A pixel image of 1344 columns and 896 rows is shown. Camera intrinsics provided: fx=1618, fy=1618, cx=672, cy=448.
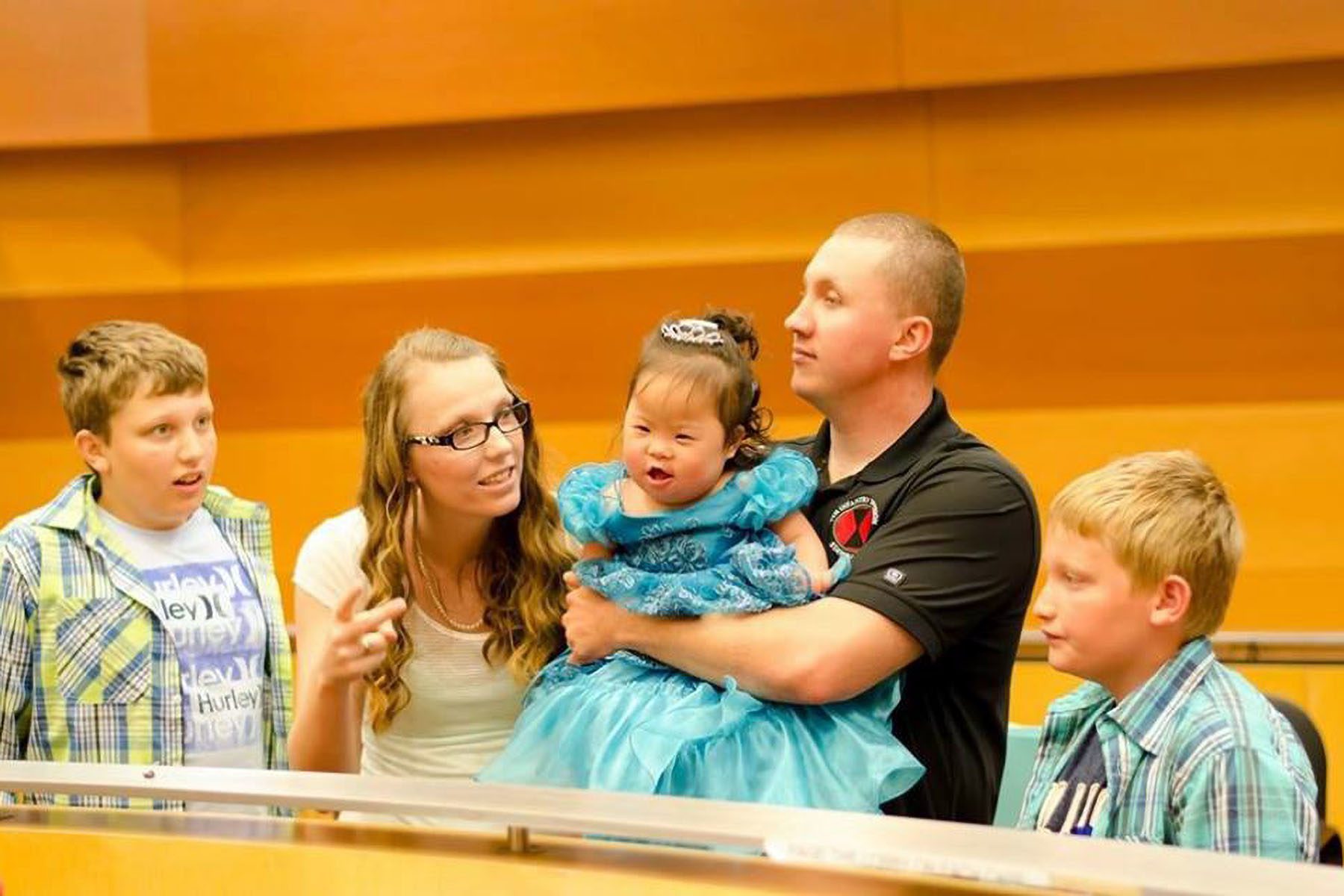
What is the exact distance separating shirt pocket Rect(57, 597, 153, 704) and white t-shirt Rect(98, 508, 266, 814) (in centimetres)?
7

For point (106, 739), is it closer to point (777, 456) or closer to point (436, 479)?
point (436, 479)

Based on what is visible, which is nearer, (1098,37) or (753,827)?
(753,827)

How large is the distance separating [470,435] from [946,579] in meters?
0.69

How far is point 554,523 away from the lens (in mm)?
2389

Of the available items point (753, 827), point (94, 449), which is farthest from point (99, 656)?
point (753, 827)

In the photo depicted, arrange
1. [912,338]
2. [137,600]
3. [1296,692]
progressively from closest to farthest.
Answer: [912,338]
[137,600]
[1296,692]

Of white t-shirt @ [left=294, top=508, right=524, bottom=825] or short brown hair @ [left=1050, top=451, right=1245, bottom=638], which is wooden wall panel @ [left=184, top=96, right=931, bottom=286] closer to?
white t-shirt @ [left=294, top=508, right=524, bottom=825]

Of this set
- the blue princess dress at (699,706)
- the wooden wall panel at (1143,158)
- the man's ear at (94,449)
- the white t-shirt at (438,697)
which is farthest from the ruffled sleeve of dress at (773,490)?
the wooden wall panel at (1143,158)

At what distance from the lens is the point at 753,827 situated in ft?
4.70

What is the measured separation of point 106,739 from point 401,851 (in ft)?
4.33

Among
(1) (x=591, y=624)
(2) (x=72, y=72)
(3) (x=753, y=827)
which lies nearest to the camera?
(3) (x=753, y=827)

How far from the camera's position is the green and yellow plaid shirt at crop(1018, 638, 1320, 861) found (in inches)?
66.7

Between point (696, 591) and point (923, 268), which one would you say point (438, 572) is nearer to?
point (696, 591)

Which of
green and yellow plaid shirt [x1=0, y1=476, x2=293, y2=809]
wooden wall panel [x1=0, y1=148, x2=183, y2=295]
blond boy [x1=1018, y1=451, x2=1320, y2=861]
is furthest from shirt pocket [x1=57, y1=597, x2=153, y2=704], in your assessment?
wooden wall panel [x1=0, y1=148, x2=183, y2=295]
